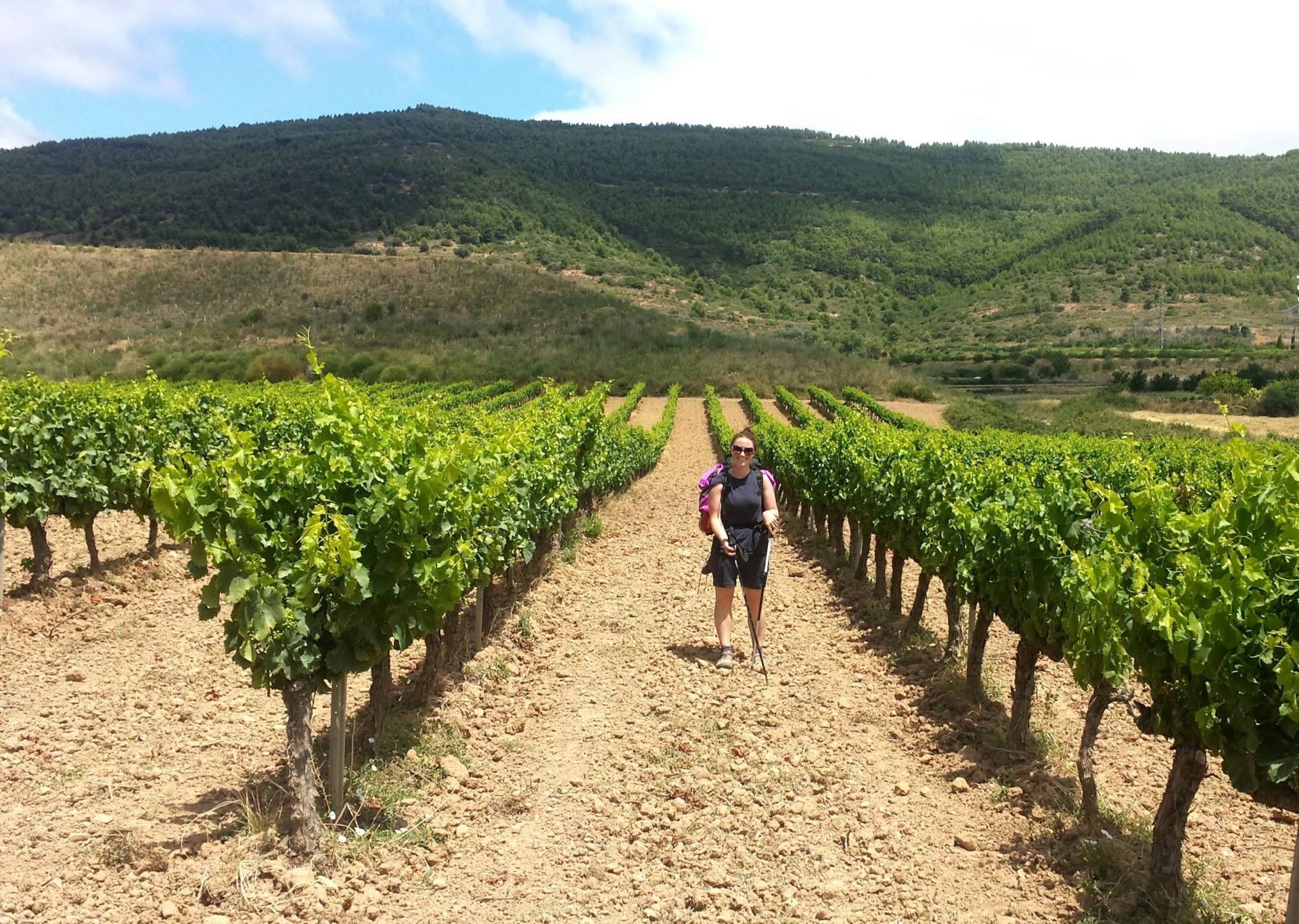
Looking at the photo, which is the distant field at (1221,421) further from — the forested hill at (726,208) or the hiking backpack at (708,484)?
the forested hill at (726,208)

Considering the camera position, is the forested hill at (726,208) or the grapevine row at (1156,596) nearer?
the grapevine row at (1156,596)

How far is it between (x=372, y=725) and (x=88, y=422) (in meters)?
6.35

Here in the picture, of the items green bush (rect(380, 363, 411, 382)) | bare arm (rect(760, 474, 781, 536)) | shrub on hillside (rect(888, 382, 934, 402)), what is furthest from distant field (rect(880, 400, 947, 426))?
bare arm (rect(760, 474, 781, 536))

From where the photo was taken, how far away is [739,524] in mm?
7426

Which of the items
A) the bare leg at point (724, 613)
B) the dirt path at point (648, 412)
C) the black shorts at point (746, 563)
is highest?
the black shorts at point (746, 563)

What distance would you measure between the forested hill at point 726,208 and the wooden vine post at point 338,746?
72664 mm

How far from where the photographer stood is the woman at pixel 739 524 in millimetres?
7344

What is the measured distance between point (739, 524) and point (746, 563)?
0.34 metres

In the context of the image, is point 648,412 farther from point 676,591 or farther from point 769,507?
point 769,507

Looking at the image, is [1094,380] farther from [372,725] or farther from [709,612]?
[372,725]

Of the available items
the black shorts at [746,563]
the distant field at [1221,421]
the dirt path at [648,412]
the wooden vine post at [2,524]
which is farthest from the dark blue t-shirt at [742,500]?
the distant field at [1221,421]

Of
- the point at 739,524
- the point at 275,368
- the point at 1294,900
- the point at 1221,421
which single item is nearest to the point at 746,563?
the point at 739,524

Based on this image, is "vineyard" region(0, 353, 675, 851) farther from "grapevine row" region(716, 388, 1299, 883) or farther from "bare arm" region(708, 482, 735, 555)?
"grapevine row" region(716, 388, 1299, 883)

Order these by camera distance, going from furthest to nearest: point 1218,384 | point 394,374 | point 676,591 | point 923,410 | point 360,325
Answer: point 360,325
point 394,374
point 1218,384
point 923,410
point 676,591
